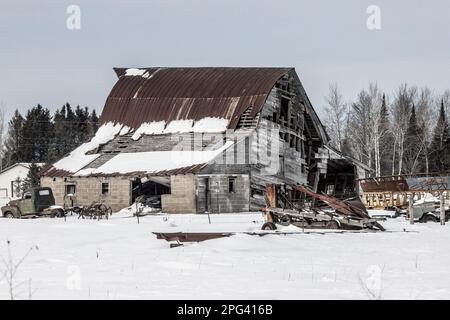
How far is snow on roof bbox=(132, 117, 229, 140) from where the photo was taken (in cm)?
4103

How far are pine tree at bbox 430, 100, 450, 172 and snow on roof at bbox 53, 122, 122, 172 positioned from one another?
36.1m

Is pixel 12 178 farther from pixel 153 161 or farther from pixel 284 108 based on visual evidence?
pixel 284 108

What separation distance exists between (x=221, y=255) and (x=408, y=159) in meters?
59.6

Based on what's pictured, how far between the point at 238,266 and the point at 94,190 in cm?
2824

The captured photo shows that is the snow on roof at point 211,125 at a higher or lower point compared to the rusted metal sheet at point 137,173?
higher

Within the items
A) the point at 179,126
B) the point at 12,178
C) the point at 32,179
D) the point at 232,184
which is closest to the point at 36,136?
the point at 12,178

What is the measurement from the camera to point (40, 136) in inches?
3494

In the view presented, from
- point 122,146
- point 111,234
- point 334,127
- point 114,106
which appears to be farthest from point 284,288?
point 334,127

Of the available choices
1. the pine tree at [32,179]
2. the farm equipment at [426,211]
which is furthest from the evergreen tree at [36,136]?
the farm equipment at [426,211]

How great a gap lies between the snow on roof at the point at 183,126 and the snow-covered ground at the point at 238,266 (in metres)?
21.1

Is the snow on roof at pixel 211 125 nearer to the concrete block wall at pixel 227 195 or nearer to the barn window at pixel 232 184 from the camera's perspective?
the barn window at pixel 232 184

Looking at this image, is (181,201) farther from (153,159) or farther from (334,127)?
(334,127)

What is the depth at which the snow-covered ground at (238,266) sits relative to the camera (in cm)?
955

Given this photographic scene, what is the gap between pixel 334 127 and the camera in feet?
225
